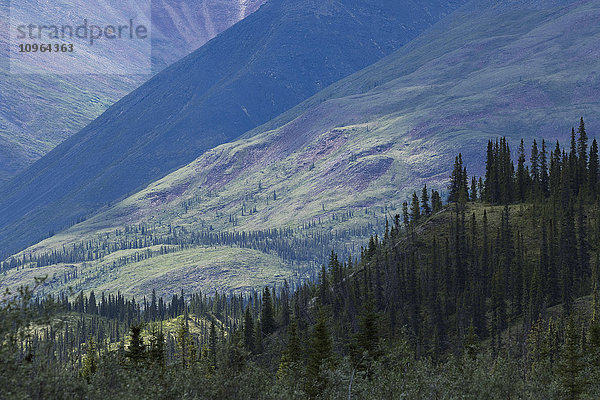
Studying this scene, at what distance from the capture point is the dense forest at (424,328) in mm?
43031

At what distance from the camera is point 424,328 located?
443ft

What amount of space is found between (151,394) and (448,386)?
24.9 metres

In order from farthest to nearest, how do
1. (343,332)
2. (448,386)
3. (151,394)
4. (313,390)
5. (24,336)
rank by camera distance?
(343,332)
(313,390)
(448,386)
(151,394)
(24,336)

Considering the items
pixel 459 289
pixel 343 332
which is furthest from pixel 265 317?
pixel 459 289

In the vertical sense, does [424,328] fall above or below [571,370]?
below

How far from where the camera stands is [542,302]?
121688 millimetres

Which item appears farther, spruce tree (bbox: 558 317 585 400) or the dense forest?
spruce tree (bbox: 558 317 585 400)

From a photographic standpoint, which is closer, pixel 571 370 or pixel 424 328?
pixel 571 370

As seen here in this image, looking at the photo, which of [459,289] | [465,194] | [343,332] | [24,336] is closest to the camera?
[24,336]

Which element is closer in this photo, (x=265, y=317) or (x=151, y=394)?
(x=151, y=394)

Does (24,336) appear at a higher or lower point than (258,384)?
Result: higher

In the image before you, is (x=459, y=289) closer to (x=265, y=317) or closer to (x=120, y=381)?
→ (x=265, y=317)

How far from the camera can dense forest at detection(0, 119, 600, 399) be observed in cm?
4303

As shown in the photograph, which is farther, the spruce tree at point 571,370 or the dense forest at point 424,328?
the spruce tree at point 571,370
